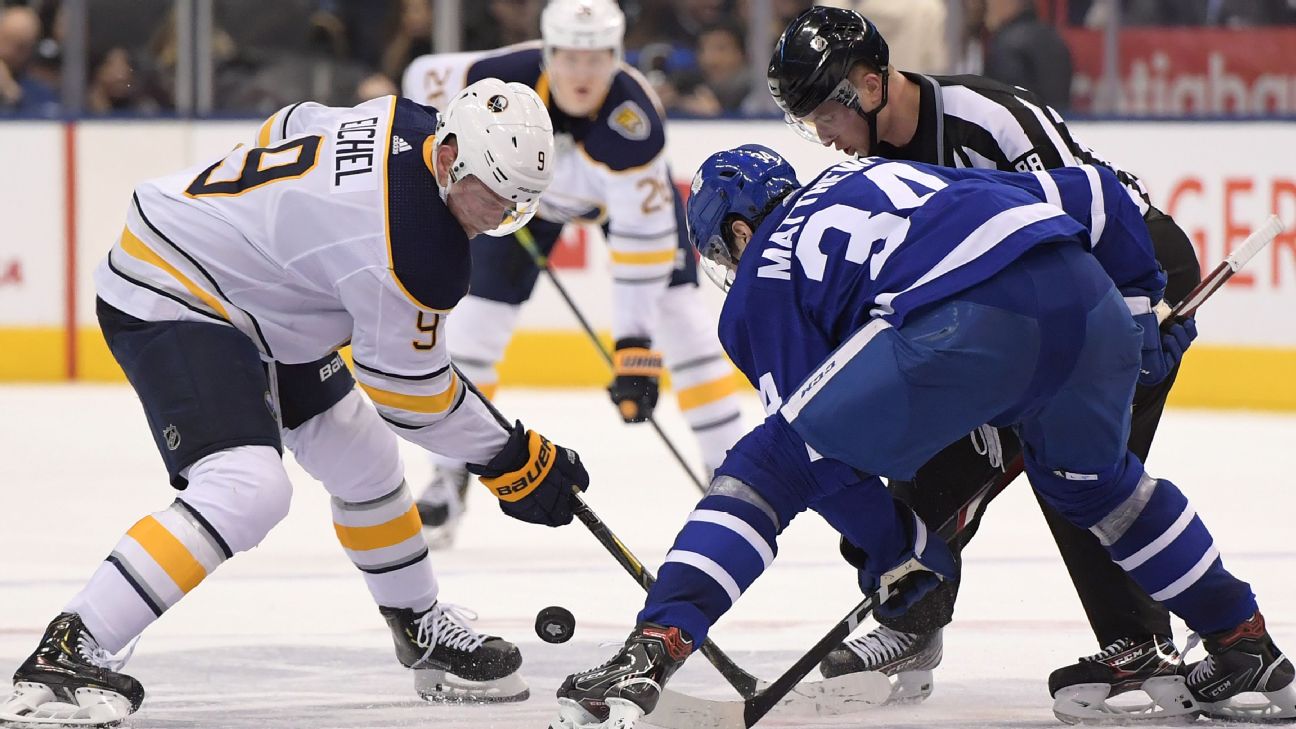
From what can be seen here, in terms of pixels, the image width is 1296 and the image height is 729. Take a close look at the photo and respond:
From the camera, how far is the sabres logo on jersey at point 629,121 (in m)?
5.33

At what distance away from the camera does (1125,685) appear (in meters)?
3.26

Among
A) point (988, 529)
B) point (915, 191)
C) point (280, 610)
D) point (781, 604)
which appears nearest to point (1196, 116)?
point (988, 529)

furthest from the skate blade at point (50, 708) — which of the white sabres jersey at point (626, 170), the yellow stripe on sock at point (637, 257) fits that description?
the yellow stripe on sock at point (637, 257)

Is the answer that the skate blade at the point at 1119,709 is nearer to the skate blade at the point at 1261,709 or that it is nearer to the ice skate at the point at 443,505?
the skate blade at the point at 1261,709

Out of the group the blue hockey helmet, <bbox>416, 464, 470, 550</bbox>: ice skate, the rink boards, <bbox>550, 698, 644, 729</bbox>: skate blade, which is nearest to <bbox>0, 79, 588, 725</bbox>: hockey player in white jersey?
the blue hockey helmet

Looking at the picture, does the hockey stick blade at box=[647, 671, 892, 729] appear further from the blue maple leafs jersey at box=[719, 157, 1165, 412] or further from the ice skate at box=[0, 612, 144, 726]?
the ice skate at box=[0, 612, 144, 726]

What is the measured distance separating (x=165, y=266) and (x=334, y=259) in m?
0.30

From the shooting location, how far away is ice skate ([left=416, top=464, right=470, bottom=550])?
5047 millimetres

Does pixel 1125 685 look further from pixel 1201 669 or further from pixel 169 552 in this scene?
pixel 169 552

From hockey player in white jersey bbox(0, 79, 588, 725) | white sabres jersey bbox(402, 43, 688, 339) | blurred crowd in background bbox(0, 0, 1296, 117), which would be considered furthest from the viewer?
blurred crowd in background bbox(0, 0, 1296, 117)

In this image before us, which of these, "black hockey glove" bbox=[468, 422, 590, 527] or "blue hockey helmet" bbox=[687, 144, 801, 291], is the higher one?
"blue hockey helmet" bbox=[687, 144, 801, 291]

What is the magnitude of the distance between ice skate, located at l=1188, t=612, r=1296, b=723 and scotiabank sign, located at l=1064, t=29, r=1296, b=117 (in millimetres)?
4560

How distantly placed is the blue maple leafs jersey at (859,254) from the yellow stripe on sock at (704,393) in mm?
A: 2698

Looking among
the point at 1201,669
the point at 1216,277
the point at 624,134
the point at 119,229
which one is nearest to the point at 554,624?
the point at 1201,669
